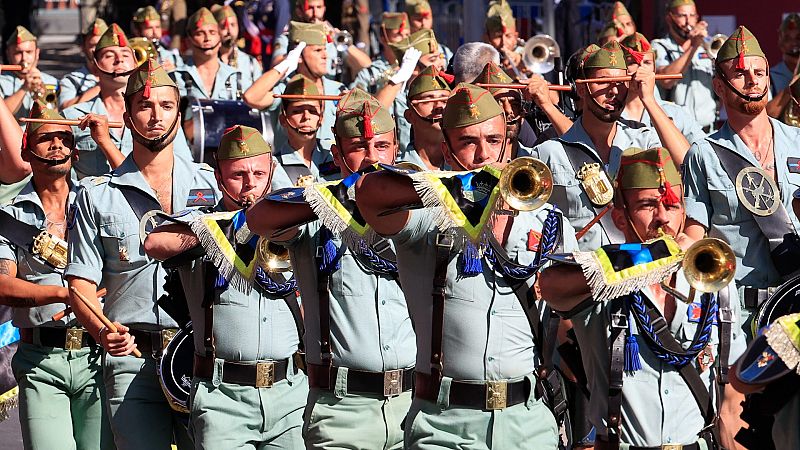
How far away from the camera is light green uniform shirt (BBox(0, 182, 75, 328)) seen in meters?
8.74

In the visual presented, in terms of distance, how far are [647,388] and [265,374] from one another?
1.96m

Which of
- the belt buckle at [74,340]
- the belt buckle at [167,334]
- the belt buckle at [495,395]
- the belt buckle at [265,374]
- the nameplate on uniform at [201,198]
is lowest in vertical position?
the belt buckle at [74,340]

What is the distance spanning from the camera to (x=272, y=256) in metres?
7.41

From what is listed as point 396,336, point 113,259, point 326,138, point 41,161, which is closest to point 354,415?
point 396,336

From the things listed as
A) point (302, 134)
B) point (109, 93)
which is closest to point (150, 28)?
point (109, 93)

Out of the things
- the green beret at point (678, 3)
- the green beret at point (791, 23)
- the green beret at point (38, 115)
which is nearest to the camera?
the green beret at point (38, 115)

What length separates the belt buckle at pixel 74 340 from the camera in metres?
8.66

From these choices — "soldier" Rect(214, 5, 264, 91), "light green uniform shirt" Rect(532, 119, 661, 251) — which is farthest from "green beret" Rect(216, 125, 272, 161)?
"soldier" Rect(214, 5, 264, 91)

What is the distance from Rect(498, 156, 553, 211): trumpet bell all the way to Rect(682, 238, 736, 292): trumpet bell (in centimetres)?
51

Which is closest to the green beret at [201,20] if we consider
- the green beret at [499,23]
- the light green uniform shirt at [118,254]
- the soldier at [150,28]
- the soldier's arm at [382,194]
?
the soldier at [150,28]

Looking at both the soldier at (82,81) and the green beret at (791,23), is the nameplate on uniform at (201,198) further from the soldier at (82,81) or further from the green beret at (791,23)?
the green beret at (791,23)

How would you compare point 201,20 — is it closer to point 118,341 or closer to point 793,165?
point 793,165

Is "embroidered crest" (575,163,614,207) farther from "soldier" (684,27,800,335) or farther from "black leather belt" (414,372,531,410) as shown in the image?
"black leather belt" (414,372,531,410)

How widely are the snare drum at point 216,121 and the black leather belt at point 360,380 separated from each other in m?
4.50
